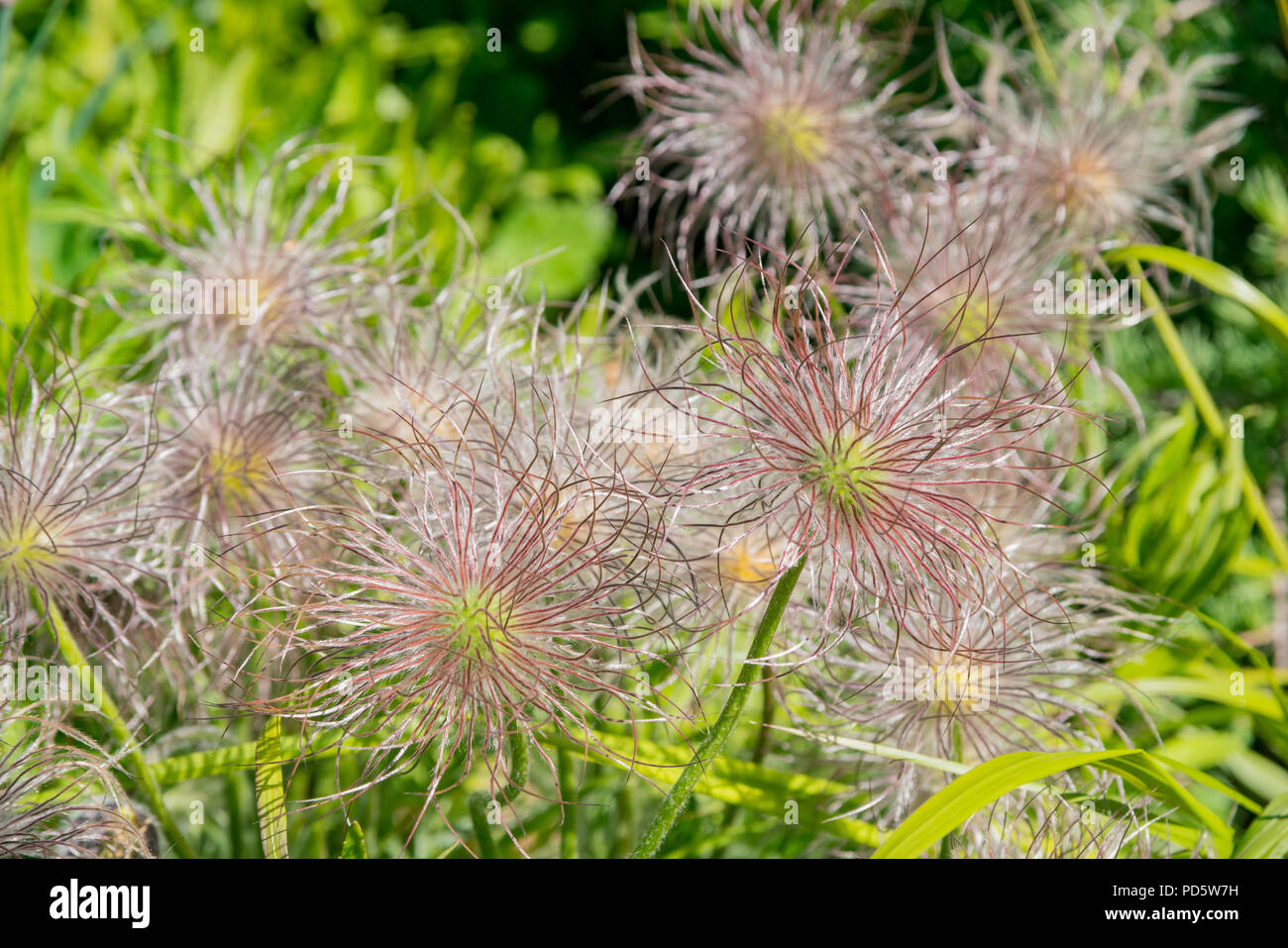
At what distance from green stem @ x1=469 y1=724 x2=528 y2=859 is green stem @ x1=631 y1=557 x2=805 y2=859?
0.09 metres

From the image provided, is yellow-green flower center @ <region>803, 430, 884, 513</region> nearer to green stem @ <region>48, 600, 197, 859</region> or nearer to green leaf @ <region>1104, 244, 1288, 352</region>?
green leaf @ <region>1104, 244, 1288, 352</region>

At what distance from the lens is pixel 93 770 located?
603mm

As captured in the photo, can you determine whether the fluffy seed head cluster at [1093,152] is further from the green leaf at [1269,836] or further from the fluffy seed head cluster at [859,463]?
the green leaf at [1269,836]

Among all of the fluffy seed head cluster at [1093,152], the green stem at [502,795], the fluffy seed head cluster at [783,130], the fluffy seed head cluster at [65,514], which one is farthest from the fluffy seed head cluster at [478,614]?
the fluffy seed head cluster at [1093,152]

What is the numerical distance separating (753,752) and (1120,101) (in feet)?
2.28

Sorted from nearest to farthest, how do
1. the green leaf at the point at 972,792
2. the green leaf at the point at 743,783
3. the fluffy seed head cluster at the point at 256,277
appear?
the green leaf at the point at 972,792, the green leaf at the point at 743,783, the fluffy seed head cluster at the point at 256,277

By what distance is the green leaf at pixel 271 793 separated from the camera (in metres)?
0.60

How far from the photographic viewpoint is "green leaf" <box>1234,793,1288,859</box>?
25.1 inches

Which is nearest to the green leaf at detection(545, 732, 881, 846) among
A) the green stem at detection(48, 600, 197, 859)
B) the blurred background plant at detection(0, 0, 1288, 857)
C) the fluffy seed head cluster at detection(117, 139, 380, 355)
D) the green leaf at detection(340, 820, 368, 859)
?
the blurred background plant at detection(0, 0, 1288, 857)

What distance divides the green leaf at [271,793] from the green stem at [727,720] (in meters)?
0.22

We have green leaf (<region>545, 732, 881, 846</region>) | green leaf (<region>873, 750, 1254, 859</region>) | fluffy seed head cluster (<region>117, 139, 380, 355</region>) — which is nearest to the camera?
green leaf (<region>873, 750, 1254, 859</region>)

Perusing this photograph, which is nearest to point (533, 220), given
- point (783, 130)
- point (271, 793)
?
point (783, 130)

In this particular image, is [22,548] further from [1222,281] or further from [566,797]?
[1222,281]
